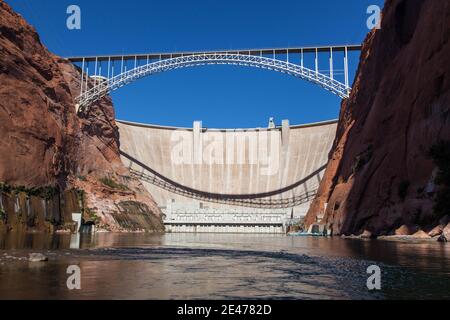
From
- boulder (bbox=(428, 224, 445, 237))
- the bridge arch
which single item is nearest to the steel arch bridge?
the bridge arch

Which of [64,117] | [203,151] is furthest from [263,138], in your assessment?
[64,117]

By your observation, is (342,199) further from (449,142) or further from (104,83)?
(104,83)

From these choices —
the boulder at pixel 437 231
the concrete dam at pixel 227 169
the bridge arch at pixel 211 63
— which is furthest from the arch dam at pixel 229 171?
the boulder at pixel 437 231

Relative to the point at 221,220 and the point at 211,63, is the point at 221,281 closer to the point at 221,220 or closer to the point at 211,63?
the point at 211,63

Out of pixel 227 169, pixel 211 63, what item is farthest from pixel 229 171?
pixel 211 63

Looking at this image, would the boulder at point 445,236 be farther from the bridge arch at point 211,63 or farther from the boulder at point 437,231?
the bridge arch at point 211,63

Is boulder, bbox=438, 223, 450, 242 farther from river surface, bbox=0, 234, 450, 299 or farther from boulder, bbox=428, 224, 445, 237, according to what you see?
river surface, bbox=0, 234, 450, 299
